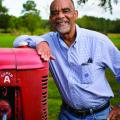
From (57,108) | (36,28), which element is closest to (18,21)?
(36,28)

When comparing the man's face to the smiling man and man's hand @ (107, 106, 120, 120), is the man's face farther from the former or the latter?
man's hand @ (107, 106, 120, 120)

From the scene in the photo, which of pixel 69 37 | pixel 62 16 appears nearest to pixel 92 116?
pixel 69 37

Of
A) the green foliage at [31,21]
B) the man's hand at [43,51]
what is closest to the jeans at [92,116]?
the man's hand at [43,51]

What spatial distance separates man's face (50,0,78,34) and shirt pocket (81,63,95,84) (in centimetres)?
32

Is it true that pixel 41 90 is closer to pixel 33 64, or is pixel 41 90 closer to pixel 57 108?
pixel 33 64

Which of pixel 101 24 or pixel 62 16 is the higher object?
pixel 62 16

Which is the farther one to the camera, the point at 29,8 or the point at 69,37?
the point at 29,8

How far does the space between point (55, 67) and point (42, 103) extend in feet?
2.56

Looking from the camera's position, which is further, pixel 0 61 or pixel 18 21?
pixel 18 21

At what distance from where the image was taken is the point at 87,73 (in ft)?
12.5

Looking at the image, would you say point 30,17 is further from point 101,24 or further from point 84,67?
point 84,67

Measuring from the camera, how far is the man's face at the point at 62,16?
3814mm

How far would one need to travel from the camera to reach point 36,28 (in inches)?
3696

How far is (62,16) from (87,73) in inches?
19.3
